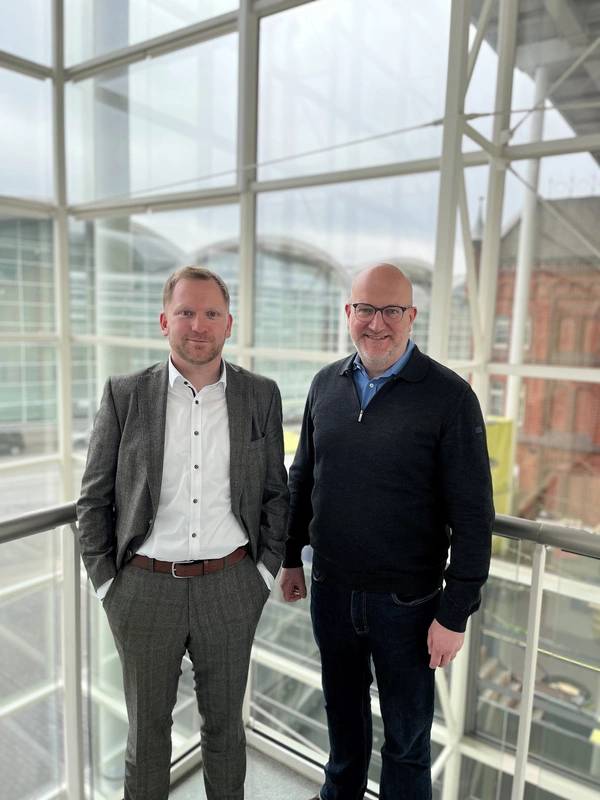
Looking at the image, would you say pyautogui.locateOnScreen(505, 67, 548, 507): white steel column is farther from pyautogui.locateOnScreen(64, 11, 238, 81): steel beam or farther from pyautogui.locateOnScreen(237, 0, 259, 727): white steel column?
pyautogui.locateOnScreen(64, 11, 238, 81): steel beam

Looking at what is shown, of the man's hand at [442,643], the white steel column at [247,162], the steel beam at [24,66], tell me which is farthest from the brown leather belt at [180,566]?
the steel beam at [24,66]

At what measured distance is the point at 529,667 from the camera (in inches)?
55.1

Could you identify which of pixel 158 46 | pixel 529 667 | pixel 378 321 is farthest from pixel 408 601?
pixel 158 46

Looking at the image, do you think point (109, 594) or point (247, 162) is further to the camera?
point (247, 162)

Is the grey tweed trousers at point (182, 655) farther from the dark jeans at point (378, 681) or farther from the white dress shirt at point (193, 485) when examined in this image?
Answer: the dark jeans at point (378, 681)

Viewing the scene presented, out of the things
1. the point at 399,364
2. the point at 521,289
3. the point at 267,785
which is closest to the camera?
the point at 399,364

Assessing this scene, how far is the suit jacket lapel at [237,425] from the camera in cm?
134

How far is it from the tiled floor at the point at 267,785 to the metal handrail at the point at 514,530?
3.60 ft

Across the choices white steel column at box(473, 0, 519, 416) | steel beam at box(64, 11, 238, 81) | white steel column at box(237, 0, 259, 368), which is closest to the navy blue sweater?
white steel column at box(473, 0, 519, 416)

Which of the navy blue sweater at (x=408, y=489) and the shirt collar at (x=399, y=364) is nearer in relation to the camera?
the navy blue sweater at (x=408, y=489)

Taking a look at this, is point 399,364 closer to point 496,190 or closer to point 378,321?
point 378,321

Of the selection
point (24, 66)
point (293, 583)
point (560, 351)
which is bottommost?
point (293, 583)

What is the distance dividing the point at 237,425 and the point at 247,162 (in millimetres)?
4999

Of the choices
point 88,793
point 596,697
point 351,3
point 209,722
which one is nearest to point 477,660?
point 596,697
